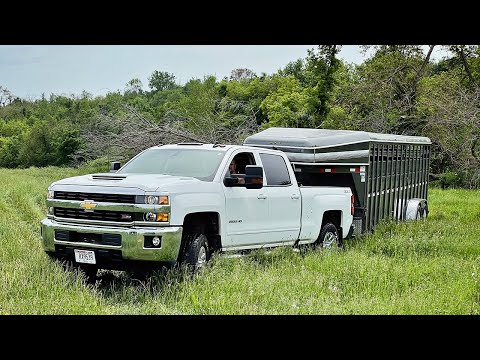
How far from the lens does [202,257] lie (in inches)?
326

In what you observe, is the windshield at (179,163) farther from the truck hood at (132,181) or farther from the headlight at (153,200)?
the headlight at (153,200)

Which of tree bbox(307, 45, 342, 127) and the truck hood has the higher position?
tree bbox(307, 45, 342, 127)

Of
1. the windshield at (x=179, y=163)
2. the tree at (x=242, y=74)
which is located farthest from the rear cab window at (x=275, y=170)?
the tree at (x=242, y=74)

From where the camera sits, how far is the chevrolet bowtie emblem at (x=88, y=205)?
782cm

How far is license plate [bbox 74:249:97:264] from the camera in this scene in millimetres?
7762

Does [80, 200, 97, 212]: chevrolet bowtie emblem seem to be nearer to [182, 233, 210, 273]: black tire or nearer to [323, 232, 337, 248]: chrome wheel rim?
[182, 233, 210, 273]: black tire

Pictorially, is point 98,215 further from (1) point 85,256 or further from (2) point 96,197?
(1) point 85,256

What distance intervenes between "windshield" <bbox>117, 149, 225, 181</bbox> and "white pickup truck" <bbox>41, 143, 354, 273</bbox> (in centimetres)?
1

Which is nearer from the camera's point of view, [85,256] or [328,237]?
[85,256]

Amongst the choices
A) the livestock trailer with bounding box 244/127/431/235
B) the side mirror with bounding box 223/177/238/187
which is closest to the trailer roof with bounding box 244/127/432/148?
the livestock trailer with bounding box 244/127/431/235

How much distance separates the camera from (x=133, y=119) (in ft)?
69.0

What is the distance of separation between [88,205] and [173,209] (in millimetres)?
1085

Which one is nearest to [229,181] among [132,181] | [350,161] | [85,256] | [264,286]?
A: [132,181]
